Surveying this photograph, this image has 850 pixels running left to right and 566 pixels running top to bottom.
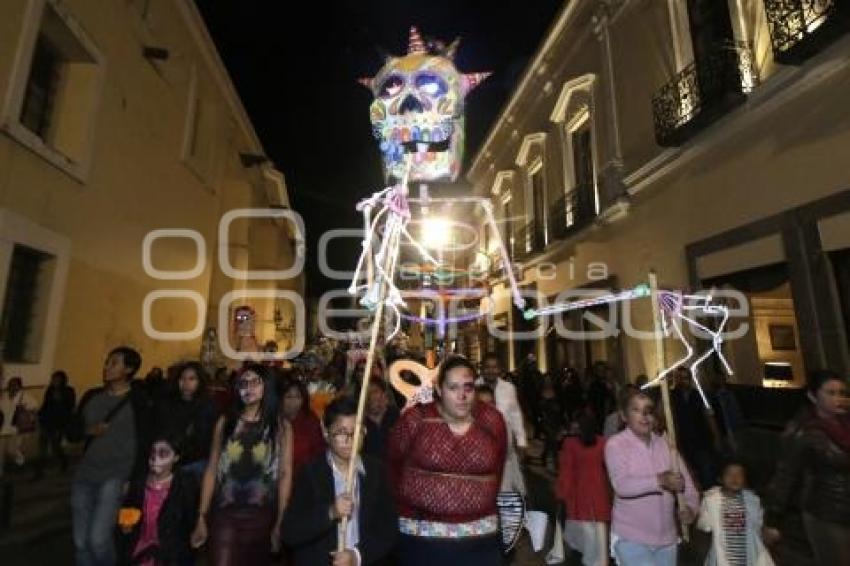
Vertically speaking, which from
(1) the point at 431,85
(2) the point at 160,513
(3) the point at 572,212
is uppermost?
(3) the point at 572,212

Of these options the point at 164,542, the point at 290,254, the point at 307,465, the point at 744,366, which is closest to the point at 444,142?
the point at 307,465

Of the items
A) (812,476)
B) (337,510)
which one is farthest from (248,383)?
(812,476)

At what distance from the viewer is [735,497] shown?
12.1ft

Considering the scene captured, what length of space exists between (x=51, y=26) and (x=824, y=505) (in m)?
11.7

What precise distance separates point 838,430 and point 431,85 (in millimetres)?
4691

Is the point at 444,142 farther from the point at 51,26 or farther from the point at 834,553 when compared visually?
the point at 51,26

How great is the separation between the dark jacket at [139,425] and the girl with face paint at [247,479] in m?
0.66

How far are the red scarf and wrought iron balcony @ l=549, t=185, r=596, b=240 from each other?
32.2 ft

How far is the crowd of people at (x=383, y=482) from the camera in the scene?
2500mm

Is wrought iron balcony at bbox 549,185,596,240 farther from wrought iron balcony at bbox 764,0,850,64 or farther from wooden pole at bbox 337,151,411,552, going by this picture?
wooden pole at bbox 337,151,411,552

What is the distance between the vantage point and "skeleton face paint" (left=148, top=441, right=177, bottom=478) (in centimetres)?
343

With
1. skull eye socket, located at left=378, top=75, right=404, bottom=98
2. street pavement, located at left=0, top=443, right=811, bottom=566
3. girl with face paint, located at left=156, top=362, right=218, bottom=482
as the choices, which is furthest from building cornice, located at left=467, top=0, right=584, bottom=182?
girl with face paint, located at left=156, top=362, right=218, bottom=482

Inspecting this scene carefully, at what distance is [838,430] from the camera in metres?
3.45

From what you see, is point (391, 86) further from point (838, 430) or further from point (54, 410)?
point (54, 410)
